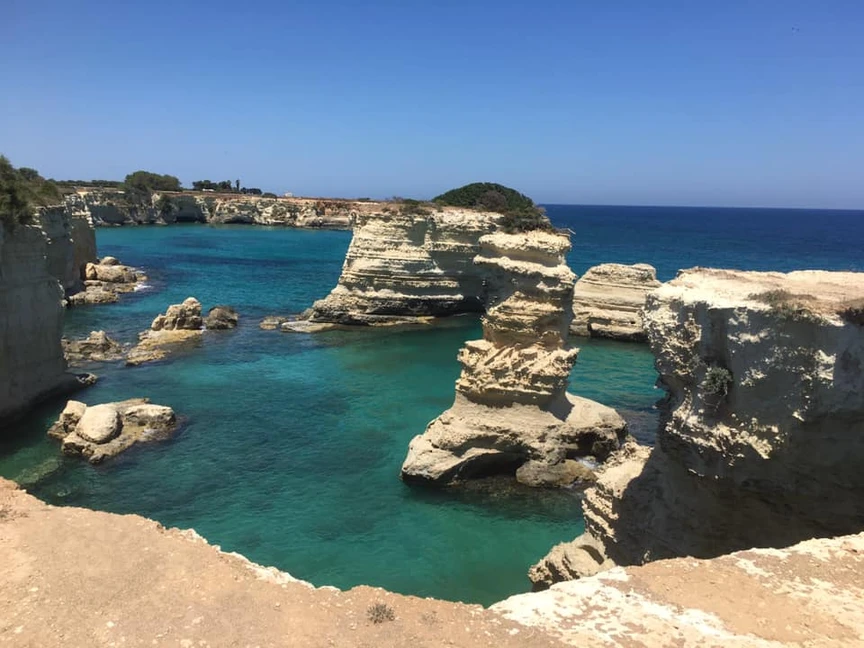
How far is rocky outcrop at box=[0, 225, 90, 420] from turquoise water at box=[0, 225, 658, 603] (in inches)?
46.9

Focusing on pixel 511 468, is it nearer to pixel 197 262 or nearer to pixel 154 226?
pixel 197 262

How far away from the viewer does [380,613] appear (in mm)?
6668

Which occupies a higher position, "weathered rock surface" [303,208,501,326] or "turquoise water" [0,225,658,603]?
"weathered rock surface" [303,208,501,326]

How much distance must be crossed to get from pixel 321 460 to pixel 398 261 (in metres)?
20.6

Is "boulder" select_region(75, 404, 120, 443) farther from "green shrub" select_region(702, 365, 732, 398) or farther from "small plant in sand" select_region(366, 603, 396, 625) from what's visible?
"green shrub" select_region(702, 365, 732, 398)

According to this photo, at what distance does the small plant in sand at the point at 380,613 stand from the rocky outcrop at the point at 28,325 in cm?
1986

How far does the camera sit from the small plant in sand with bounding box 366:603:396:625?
21.7 feet

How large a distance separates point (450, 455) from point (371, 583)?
5.00 meters

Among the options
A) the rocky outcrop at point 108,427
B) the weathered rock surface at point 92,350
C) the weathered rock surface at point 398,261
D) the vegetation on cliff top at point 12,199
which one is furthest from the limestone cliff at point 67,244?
the weathered rock surface at point 398,261

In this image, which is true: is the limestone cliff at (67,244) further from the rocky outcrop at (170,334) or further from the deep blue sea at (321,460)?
the rocky outcrop at (170,334)

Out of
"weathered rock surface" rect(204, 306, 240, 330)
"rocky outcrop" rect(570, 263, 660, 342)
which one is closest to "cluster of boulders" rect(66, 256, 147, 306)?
"weathered rock surface" rect(204, 306, 240, 330)

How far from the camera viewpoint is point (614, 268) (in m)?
37.0

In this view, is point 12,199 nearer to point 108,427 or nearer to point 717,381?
point 108,427

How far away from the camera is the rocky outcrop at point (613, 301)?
3638 centimetres
